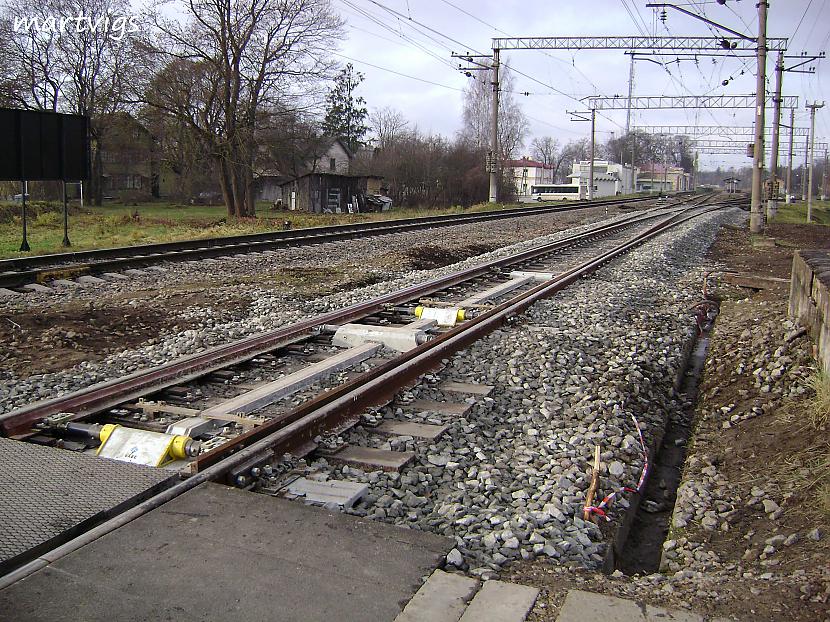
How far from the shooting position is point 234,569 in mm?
2930

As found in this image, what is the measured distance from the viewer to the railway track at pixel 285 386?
159 inches

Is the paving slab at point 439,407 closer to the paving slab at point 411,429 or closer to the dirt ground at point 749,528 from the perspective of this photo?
the paving slab at point 411,429

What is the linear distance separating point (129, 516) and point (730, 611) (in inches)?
97.6

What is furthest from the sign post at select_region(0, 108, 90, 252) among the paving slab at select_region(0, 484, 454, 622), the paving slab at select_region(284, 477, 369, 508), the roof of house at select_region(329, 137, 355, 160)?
the roof of house at select_region(329, 137, 355, 160)

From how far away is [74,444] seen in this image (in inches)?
177

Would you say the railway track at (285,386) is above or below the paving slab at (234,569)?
above

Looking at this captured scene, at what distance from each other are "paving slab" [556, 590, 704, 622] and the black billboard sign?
14.7 meters

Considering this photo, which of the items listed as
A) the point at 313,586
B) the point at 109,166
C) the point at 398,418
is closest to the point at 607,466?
the point at 398,418

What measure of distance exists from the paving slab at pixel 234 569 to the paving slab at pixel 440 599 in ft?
0.14

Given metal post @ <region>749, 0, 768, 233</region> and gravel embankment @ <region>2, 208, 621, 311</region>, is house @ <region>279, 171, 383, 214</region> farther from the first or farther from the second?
metal post @ <region>749, 0, 768, 233</region>

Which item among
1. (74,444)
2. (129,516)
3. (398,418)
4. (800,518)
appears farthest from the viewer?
(398,418)

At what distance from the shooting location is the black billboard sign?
1446cm

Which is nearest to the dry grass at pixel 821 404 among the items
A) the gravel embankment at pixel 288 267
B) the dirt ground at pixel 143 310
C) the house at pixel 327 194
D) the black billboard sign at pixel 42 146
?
the dirt ground at pixel 143 310

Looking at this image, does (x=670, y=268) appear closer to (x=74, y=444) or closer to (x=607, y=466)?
(x=607, y=466)
